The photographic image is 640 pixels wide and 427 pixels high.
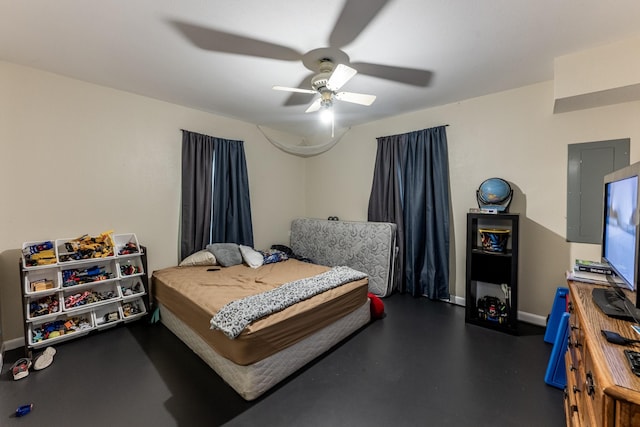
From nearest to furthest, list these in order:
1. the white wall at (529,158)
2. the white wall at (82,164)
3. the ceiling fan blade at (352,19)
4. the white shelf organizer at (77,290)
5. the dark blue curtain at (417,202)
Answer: the ceiling fan blade at (352,19) → the white shelf organizer at (77,290) → the white wall at (82,164) → the white wall at (529,158) → the dark blue curtain at (417,202)

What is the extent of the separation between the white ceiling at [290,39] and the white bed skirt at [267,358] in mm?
2339

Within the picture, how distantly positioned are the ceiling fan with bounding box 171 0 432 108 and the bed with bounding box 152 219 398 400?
1.79m

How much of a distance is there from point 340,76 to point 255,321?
1.91 meters

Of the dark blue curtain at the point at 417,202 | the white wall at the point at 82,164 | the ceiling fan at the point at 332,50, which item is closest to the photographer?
the ceiling fan at the point at 332,50

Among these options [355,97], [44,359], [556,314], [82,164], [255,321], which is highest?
[355,97]

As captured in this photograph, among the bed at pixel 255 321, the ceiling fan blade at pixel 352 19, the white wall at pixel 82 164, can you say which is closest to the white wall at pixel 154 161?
the white wall at pixel 82 164

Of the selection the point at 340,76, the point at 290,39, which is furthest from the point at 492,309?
the point at 290,39

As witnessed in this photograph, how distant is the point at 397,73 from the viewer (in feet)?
7.90

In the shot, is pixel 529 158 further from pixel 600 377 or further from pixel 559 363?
pixel 600 377

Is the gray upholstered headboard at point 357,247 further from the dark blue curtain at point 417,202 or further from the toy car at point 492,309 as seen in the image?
the toy car at point 492,309

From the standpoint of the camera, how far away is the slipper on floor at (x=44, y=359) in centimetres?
199

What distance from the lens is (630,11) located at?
160cm

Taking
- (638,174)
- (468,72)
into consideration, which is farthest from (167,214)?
(638,174)

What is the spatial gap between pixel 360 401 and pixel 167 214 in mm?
2964
